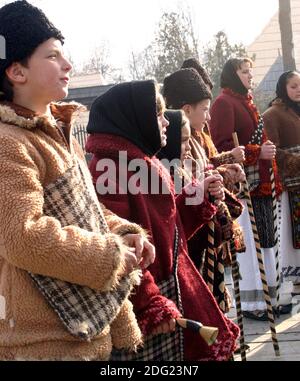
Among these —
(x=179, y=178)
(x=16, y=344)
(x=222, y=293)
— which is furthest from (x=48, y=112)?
(x=222, y=293)

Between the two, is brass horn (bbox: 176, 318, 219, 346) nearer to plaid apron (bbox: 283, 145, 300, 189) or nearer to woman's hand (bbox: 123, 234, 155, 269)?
woman's hand (bbox: 123, 234, 155, 269)

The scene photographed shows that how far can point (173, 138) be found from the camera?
136 inches

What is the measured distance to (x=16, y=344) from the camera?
6.93 feet

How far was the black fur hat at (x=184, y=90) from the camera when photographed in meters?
4.32

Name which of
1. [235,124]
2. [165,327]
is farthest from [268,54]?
[165,327]

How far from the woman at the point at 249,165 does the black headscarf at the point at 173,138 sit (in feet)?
Answer: 6.57

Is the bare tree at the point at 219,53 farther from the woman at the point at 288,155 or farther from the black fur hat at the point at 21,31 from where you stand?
the black fur hat at the point at 21,31

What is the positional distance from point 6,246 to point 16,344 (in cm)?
31

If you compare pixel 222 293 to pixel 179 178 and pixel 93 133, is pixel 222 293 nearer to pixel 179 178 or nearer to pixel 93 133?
pixel 179 178

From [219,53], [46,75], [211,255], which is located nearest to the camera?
[46,75]

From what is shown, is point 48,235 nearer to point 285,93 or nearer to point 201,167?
point 201,167

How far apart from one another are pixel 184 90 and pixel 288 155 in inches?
71.0

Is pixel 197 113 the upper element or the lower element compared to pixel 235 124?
lower
